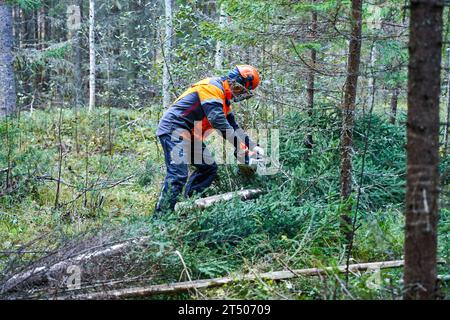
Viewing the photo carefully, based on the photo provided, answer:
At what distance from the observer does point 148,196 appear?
848cm

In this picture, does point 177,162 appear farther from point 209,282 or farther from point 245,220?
point 209,282

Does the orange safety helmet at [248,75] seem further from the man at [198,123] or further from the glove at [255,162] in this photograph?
the glove at [255,162]

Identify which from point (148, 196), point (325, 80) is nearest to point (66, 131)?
point (148, 196)

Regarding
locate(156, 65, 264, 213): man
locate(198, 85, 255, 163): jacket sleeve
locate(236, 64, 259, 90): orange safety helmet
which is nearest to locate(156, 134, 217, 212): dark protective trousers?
locate(156, 65, 264, 213): man

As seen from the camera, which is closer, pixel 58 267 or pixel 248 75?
pixel 58 267

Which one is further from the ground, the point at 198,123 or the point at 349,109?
the point at 349,109

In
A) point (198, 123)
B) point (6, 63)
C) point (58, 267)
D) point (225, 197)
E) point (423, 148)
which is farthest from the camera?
point (6, 63)

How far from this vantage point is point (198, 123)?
6832 mm

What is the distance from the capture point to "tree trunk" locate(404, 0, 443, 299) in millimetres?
3084

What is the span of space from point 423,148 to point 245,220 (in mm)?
2747

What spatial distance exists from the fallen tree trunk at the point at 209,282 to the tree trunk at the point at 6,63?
8851 millimetres

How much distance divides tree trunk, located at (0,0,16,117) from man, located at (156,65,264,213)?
6871 mm

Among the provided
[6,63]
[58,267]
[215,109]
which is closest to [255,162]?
[215,109]

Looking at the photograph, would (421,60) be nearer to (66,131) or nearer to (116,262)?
(116,262)
